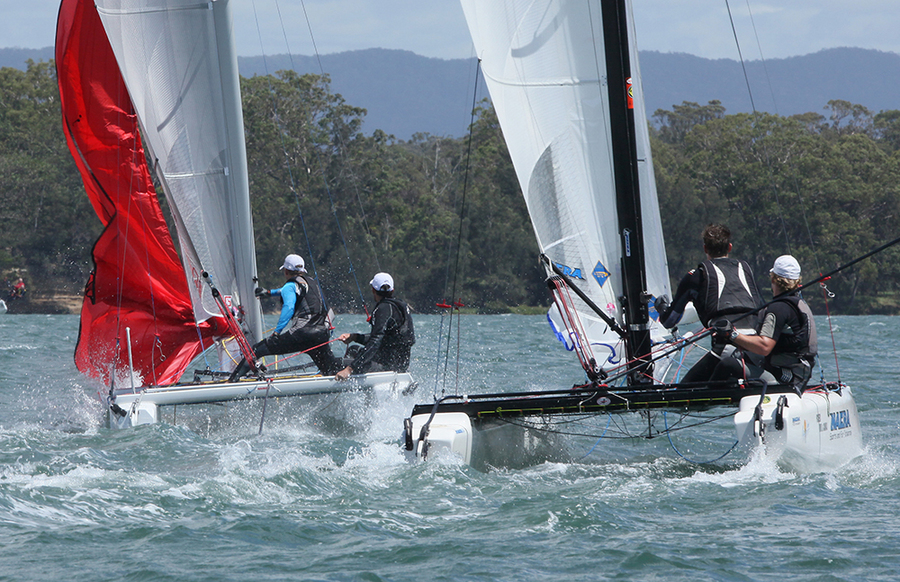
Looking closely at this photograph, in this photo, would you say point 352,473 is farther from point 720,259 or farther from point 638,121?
point 638,121

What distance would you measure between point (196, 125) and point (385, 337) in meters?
2.24

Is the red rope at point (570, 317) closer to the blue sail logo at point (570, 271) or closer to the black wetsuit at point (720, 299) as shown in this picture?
the blue sail logo at point (570, 271)

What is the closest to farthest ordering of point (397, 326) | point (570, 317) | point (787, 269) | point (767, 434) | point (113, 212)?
point (767, 434), point (787, 269), point (570, 317), point (397, 326), point (113, 212)

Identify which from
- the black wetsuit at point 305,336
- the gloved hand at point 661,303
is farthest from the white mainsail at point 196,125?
the gloved hand at point 661,303

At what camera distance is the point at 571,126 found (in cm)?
643

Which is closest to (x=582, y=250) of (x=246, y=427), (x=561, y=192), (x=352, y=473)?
(x=561, y=192)

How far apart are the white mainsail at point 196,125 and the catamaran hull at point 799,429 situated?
4.36 m

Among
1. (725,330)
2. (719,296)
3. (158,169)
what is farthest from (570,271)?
(158,169)

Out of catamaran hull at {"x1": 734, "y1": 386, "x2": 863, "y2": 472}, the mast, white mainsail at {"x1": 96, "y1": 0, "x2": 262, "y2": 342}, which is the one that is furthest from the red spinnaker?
catamaran hull at {"x1": 734, "y1": 386, "x2": 863, "y2": 472}

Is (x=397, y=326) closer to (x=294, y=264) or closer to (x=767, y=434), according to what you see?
(x=294, y=264)

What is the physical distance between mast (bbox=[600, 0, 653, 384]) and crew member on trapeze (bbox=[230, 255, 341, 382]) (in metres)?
2.37

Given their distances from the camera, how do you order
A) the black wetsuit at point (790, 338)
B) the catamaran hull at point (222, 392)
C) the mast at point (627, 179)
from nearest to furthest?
the black wetsuit at point (790, 338)
the mast at point (627, 179)
the catamaran hull at point (222, 392)

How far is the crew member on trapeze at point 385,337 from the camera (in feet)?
24.8

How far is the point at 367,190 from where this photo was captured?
42.9m
